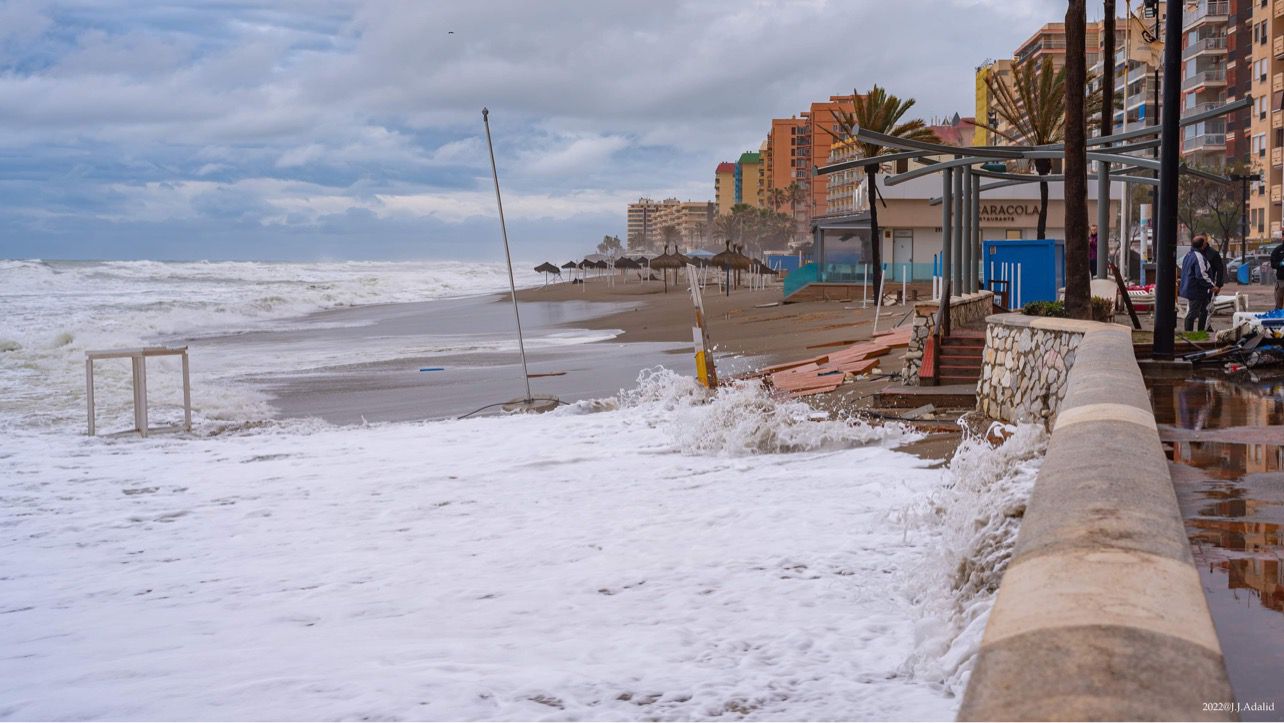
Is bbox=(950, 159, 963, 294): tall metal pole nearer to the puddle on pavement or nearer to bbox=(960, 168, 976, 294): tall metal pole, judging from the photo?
bbox=(960, 168, 976, 294): tall metal pole

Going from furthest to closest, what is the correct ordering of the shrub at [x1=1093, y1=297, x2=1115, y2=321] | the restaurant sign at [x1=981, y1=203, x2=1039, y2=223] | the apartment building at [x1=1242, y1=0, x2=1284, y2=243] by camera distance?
the apartment building at [x1=1242, y1=0, x2=1284, y2=243] → the restaurant sign at [x1=981, y1=203, x2=1039, y2=223] → the shrub at [x1=1093, y1=297, x2=1115, y2=321]

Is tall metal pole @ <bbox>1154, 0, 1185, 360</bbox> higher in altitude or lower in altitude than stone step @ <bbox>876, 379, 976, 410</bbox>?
higher

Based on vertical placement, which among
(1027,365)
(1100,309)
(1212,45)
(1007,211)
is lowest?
(1027,365)

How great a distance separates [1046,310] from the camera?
1412 centimetres

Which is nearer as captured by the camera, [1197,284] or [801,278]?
[1197,284]

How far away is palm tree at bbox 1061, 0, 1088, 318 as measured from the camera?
13.9m

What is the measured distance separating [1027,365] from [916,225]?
128 feet

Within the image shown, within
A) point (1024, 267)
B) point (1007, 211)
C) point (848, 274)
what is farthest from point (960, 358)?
point (1007, 211)

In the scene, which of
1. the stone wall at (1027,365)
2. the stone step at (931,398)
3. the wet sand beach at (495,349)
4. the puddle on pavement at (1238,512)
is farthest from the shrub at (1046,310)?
the wet sand beach at (495,349)

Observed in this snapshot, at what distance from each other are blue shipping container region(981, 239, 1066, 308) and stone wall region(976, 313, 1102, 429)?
6791mm

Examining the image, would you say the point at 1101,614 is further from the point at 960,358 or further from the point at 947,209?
the point at 947,209

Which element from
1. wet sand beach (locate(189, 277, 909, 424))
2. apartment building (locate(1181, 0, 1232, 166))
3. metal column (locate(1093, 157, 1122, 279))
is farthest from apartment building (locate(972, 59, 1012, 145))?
metal column (locate(1093, 157, 1122, 279))

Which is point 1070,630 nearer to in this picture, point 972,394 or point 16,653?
point 16,653

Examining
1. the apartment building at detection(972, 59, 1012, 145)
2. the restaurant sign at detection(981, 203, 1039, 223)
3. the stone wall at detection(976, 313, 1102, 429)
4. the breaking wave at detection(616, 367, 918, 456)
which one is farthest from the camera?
the apartment building at detection(972, 59, 1012, 145)
